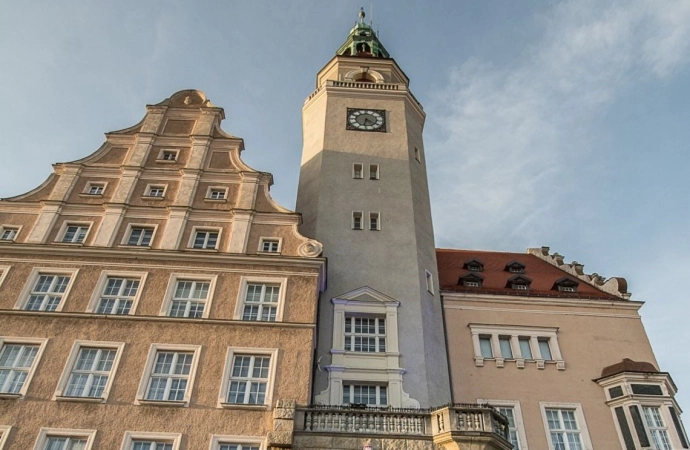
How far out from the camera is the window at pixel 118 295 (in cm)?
2072

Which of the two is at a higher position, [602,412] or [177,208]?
[177,208]

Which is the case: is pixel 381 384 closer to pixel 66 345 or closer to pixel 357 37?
pixel 66 345

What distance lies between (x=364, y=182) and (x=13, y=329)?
16162mm

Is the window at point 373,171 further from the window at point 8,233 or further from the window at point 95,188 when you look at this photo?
the window at point 8,233

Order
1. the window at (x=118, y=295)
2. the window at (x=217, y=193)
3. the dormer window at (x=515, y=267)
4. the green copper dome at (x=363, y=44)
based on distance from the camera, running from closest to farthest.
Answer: the window at (x=118, y=295), the window at (x=217, y=193), the dormer window at (x=515, y=267), the green copper dome at (x=363, y=44)

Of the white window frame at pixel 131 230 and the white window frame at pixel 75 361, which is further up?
the white window frame at pixel 131 230

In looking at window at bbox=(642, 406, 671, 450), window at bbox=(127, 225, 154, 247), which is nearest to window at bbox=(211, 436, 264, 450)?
window at bbox=(127, 225, 154, 247)

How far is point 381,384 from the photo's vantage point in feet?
71.1

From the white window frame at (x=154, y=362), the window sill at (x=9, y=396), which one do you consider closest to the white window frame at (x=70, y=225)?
the white window frame at (x=154, y=362)

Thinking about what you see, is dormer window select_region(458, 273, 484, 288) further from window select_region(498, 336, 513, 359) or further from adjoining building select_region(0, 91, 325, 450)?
adjoining building select_region(0, 91, 325, 450)

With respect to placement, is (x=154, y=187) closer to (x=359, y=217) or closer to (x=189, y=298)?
(x=189, y=298)

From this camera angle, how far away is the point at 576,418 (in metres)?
23.5

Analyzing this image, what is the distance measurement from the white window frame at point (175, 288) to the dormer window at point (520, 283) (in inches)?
572

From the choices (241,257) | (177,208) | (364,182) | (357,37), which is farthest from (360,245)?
(357,37)
